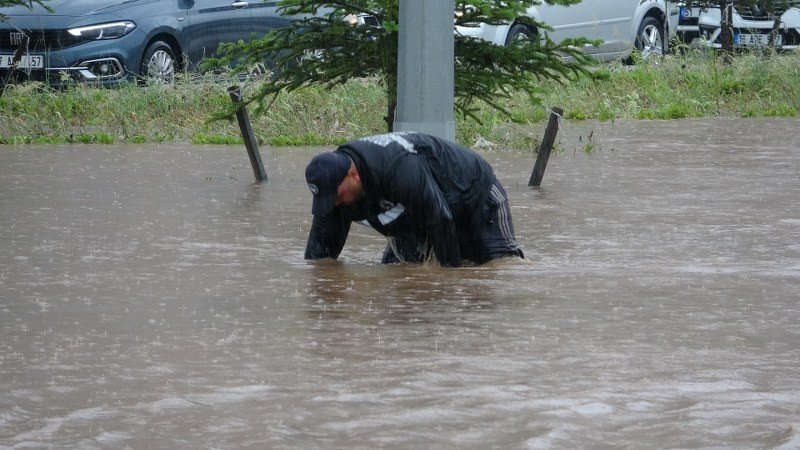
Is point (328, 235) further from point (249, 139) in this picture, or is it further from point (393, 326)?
point (249, 139)

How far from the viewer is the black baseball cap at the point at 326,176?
23.0 feet

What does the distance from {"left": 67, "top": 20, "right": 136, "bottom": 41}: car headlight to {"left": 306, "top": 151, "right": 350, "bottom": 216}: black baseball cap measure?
10680 mm

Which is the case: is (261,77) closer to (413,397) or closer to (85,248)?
(85,248)

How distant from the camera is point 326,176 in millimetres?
6996

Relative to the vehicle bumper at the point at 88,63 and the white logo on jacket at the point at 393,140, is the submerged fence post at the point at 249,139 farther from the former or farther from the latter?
the vehicle bumper at the point at 88,63

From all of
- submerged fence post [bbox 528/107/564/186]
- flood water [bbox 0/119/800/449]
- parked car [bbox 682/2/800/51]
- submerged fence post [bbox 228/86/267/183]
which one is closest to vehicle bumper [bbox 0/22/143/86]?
submerged fence post [bbox 228/86/267/183]

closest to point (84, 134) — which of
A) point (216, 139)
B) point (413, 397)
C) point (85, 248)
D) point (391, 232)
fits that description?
point (216, 139)

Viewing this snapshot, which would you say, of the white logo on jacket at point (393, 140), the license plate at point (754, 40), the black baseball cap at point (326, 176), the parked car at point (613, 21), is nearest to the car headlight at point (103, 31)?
the parked car at point (613, 21)

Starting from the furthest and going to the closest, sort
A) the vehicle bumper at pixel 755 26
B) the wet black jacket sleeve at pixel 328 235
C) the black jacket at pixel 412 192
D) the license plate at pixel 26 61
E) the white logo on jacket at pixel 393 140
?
the vehicle bumper at pixel 755 26, the license plate at pixel 26 61, the wet black jacket sleeve at pixel 328 235, the white logo on jacket at pixel 393 140, the black jacket at pixel 412 192

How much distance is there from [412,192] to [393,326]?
1.29m

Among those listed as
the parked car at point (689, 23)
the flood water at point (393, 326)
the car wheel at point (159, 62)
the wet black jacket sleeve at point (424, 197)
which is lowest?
the flood water at point (393, 326)

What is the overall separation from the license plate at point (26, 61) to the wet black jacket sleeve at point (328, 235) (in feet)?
32.7

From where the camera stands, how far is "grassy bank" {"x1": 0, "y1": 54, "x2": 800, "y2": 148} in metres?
14.8

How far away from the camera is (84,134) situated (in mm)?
15008
